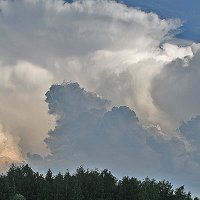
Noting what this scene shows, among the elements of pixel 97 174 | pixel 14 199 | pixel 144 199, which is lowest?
pixel 14 199

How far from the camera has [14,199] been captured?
131750mm

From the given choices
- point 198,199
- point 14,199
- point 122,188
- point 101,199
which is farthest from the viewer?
point 198,199

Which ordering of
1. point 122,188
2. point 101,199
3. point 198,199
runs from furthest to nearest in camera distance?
point 198,199
point 122,188
point 101,199

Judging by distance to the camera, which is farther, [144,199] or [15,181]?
[15,181]

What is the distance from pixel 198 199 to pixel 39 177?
6319 centimetres

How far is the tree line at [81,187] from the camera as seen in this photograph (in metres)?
150

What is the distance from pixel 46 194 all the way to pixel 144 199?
28.5m

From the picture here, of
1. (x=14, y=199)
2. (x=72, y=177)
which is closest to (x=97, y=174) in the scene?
(x=72, y=177)

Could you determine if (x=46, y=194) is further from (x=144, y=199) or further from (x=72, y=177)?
(x=144, y=199)

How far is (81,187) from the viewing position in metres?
160

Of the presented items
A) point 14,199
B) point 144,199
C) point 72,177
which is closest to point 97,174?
point 72,177

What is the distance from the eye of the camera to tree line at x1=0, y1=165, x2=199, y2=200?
491ft

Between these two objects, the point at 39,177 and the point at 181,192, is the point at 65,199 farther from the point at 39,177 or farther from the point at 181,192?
the point at 181,192

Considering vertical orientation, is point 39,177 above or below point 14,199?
above
